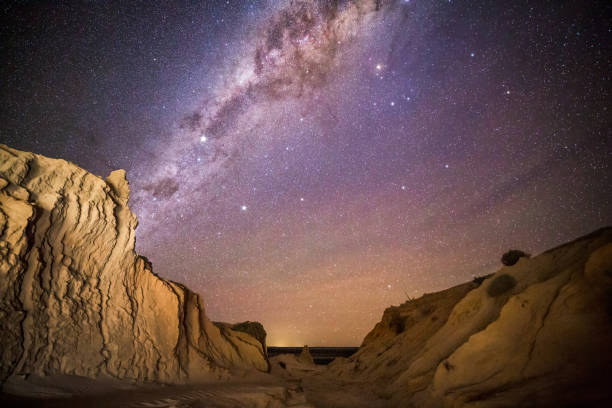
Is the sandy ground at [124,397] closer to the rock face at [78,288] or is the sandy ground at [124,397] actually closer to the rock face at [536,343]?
the rock face at [78,288]

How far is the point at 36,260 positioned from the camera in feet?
23.2

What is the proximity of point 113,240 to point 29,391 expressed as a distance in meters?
4.72

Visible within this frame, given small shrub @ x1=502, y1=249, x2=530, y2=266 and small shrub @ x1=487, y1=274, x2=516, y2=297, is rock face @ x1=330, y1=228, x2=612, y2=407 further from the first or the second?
small shrub @ x1=502, y1=249, x2=530, y2=266

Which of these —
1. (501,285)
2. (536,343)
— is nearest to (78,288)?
(536,343)

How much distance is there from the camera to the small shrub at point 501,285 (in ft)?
30.0

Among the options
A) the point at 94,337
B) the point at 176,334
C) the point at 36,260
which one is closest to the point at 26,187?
the point at 36,260

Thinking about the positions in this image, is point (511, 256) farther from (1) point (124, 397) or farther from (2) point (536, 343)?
(1) point (124, 397)

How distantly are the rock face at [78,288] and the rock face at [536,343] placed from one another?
366 inches

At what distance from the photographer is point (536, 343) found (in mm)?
5715

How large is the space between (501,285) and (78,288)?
14032mm

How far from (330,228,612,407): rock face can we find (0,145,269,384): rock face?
9.31m

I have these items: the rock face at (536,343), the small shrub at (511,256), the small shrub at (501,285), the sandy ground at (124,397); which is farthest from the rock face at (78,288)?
the small shrub at (511,256)

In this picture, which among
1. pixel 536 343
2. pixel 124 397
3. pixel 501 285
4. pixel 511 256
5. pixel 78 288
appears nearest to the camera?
pixel 536 343

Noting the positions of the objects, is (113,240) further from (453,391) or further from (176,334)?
(453,391)
